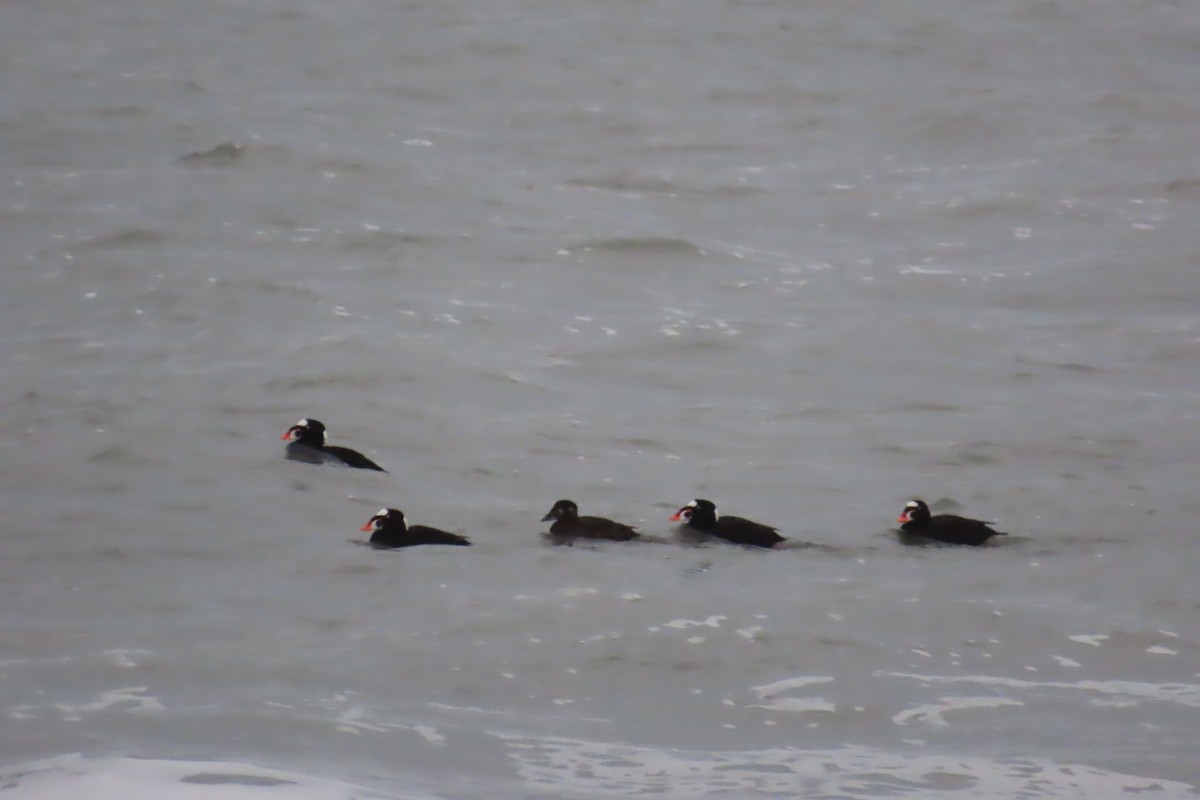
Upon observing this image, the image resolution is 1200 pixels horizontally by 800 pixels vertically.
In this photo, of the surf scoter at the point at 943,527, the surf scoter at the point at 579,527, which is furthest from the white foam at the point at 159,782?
the surf scoter at the point at 943,527

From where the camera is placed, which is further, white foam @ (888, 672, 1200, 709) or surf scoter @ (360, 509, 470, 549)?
surf scoter @ (360, 509, 470, 549)

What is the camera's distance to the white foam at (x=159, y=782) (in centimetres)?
758

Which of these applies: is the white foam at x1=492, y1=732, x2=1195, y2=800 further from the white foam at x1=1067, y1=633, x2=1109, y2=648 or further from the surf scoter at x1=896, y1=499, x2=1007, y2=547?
the surf scoter at x1=896, y1=499, x2=1007, y2=547

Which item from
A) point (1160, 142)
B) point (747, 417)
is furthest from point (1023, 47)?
point (747, 417)

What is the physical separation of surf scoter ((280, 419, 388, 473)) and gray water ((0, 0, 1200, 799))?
0.23 meters

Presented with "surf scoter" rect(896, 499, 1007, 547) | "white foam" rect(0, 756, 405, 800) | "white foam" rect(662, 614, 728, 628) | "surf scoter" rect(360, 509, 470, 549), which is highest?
"surf scoter" rect(896, 499, 1007, 547)

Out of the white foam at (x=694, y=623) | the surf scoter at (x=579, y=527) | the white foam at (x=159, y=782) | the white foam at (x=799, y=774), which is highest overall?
the surf scoter at (x=579, y=527)

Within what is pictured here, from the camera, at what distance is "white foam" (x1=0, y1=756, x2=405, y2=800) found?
7582mm

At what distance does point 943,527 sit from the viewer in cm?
1230

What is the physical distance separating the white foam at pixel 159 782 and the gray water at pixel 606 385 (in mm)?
115

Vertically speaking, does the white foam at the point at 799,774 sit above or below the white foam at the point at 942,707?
below

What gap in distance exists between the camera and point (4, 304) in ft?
59.7

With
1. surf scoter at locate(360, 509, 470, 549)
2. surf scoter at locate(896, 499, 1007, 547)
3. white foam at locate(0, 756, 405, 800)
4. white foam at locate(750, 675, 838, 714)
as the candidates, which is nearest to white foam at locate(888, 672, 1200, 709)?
white foam at locate(750, 675, 838, 714)

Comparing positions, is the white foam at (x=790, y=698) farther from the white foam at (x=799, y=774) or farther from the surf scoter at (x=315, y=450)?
the surf scoter at (x=315, y=450)
